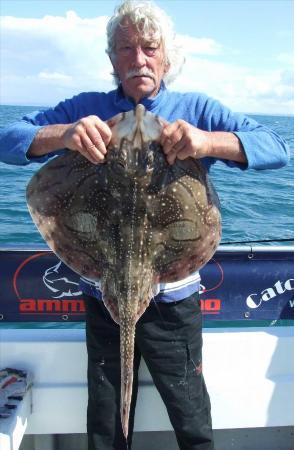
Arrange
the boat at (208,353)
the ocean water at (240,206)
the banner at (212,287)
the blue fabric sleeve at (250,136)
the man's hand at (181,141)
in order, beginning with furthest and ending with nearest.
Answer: the ocean water at (240,206), the banner at (212,287), the boat at (208,353), the blue fabric sleeve at (250,136), the man's hand at (181,141)

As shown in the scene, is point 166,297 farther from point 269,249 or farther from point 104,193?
point 269,249

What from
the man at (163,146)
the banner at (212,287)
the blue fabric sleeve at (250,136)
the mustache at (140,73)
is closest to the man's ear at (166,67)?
the man at (163,146)

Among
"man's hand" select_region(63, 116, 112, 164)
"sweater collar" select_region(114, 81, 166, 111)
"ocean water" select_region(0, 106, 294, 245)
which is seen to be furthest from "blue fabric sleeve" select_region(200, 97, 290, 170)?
"ocean water" select_region(0, 106, 294, 245)

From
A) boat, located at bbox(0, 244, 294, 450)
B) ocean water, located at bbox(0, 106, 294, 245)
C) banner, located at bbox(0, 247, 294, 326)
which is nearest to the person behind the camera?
boat, located at bbox(0, 244, 294, 450)

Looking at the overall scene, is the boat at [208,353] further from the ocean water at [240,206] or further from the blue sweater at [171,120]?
the ocean water at [240,206]

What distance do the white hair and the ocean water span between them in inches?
151

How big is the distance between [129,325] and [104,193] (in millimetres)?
635

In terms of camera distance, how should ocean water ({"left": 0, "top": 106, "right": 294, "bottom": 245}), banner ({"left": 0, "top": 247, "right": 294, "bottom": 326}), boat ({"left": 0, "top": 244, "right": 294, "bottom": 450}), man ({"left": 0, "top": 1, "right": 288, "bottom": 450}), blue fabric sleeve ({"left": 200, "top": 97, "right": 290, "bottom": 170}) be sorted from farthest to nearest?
ocean water ({"left": 0, "top": 106, "right": 294, "bottom": 245})
banner ({"left": 0, "top": 247, "right": 294, "bottom": 326})
boat ({"left": 0, "top": 244, "right": 294, "bottom": 450})
blue fabric sleeve ({"left": 200, "top": 97, "right": 290, "bottom": 170})
man ({"left": 0, "top": 1, "right": 288, "bottom": 450})

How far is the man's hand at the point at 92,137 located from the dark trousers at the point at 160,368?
98 centimetres

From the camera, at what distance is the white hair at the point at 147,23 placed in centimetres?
227

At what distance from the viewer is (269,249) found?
3.64 metres

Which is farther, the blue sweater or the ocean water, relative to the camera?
the ocean water

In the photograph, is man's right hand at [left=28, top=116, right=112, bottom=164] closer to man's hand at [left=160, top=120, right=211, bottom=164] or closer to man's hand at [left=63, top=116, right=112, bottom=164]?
man's hand at [left=63, top=116, right=112, bottom=164]

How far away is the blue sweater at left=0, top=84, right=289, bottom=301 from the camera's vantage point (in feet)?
7.32
